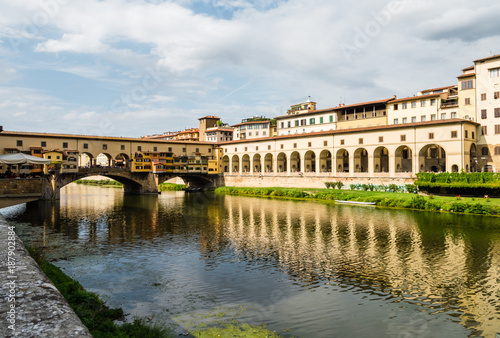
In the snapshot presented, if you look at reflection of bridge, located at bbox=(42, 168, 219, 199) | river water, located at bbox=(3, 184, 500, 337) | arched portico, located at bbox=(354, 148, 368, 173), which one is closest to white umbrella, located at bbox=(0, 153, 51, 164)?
river water, located at bbox=(3, 184, 500, 337)

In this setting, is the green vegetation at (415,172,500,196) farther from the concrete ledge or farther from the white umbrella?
the concrete ledge

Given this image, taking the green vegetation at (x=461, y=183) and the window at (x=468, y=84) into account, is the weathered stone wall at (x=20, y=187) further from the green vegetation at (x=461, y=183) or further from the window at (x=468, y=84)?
the window at (x=468, y=84)

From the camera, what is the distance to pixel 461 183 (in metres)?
43.8

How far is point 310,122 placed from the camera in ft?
268

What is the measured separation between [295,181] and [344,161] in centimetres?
1136

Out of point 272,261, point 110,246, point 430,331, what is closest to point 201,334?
point 430,331

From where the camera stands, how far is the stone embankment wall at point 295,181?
5719cm

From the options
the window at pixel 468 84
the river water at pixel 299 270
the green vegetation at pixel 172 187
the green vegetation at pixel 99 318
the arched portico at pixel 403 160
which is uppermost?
the window at pixel 468 84

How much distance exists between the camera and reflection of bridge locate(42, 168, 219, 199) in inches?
2253

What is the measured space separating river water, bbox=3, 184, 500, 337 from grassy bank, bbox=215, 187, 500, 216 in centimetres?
340

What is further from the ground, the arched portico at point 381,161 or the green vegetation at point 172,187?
the arched portico at point 381,161

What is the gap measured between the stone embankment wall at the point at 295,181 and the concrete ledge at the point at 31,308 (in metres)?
55.5

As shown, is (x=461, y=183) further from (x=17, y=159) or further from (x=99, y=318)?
(x=17, y=159)

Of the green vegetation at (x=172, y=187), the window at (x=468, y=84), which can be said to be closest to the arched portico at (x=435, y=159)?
the window at (x=468, y=84)
